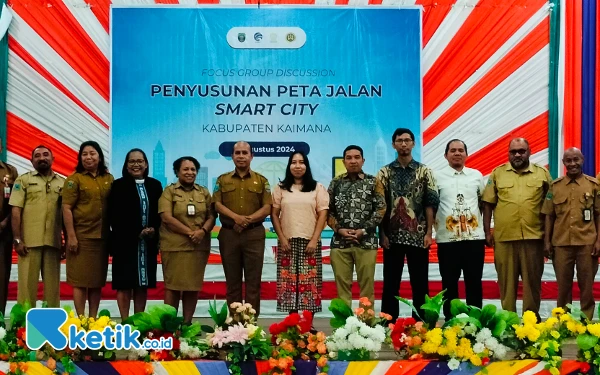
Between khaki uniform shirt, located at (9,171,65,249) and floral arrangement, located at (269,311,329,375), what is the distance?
218 centimetres

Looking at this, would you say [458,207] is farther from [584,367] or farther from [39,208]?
[39,208]

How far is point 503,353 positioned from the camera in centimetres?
326

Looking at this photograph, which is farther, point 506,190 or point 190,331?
point 506,190

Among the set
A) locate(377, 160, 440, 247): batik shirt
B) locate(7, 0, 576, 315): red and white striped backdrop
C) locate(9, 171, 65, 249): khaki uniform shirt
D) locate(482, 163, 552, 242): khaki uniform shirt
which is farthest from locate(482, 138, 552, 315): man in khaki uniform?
locate(9, 171, 65, 249): khaki uniform shirt

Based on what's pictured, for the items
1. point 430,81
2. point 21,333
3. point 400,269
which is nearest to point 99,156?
point 21,333

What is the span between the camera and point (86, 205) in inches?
190

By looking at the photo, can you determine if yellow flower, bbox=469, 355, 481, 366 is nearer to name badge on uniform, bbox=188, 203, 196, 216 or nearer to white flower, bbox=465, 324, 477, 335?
white flower, bbox=465, 324, 477, 335

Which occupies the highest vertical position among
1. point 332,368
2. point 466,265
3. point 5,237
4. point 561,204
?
point 561,204

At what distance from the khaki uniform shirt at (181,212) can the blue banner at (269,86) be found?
99 centimetres

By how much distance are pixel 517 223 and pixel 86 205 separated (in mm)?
2609

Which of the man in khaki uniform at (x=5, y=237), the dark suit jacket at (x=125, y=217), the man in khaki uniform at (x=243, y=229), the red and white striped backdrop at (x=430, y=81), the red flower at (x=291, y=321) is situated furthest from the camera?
the red and white striped backdrop at (x=430, y=81)

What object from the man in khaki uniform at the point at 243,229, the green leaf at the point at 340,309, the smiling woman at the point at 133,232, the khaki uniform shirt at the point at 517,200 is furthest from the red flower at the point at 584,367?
the smiling woman at the point at 133,232

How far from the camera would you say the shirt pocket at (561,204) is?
4922mm

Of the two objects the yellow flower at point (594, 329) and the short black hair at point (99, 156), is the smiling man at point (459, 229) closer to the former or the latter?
the yellow flower at point (594, 329)
